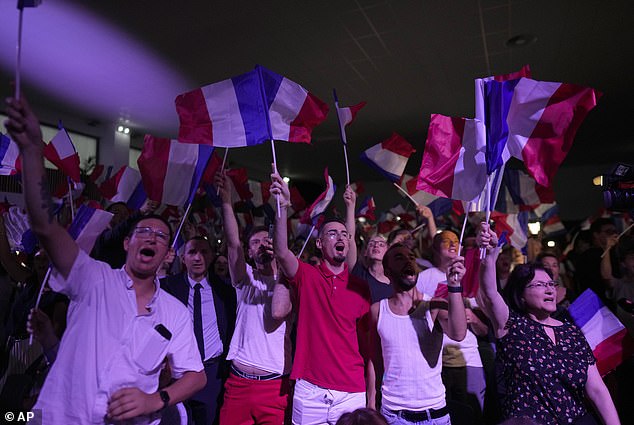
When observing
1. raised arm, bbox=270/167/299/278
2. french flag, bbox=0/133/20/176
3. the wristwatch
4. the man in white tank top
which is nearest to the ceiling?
french flag, bbox=0/133/20/176

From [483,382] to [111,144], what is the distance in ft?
30.8

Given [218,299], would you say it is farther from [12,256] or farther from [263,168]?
[263,168]

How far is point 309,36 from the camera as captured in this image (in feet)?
18.9

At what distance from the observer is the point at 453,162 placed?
9.93 ft

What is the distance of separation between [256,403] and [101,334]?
1.40m

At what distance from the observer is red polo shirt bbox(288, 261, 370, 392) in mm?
2561

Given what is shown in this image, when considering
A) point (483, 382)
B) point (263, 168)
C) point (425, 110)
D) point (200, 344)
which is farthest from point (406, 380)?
point (263, 168)

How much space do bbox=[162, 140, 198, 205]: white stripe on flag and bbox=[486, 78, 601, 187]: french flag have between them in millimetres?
2141

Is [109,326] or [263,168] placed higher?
[263,168]

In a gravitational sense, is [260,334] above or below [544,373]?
above

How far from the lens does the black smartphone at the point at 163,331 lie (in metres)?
1.81

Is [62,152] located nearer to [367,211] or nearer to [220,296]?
[220,296]

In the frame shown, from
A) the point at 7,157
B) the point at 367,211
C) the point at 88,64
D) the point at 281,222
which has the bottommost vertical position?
the point at 281,222

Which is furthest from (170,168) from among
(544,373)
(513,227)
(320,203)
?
(513,227)
